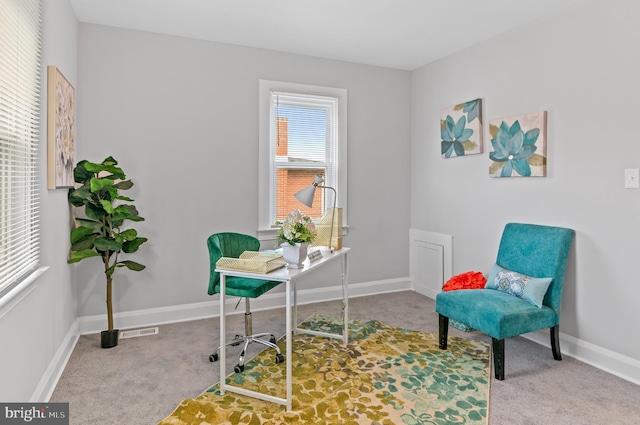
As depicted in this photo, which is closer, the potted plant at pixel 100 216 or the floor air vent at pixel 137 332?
the potted plant at pixel 100 216

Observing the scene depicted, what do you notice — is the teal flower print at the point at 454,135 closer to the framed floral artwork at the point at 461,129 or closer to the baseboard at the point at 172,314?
the framed floral artwork at the point at 461,129

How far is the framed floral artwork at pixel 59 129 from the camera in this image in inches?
97.2

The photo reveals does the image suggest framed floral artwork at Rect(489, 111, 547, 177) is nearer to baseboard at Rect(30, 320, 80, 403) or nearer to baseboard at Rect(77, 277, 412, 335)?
baseboard at Rect(77, 277, 412, 335)

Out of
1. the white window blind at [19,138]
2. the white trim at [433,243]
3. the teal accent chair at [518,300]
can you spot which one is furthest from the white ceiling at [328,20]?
the white trim at [433,243]

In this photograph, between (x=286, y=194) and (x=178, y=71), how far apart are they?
158cm

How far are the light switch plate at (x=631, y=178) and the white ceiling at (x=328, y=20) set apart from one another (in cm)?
135

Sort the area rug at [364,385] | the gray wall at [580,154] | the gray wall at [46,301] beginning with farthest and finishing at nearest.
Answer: the gray wall at [580,154] < the area rug at [364,385] < the gray wall at [46,301]

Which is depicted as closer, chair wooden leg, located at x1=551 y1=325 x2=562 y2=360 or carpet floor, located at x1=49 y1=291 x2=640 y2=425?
carpet floor, located at x1=49 y1=291 x2=640 y2=425

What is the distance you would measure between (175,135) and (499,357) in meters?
3.24

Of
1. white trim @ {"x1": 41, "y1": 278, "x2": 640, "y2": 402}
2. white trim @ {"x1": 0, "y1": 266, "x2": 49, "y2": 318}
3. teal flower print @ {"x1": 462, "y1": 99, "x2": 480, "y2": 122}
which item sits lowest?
white trim @ {"x1": 41, "y1": 278, "x2": 640, "y2": 402}

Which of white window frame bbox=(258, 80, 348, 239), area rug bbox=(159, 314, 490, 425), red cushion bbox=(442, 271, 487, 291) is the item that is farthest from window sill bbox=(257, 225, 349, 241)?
red cushion bbox=(442, 271, 487, 291)

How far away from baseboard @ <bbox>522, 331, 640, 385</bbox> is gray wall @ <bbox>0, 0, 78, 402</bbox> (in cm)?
354

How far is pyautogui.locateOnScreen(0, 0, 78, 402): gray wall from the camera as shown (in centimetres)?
188

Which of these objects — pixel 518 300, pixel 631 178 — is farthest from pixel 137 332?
pixel 631 178
